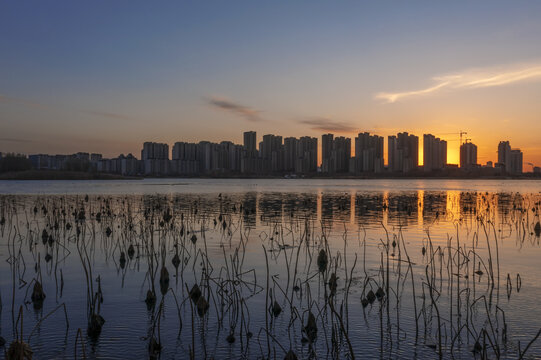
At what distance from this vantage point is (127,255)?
15203mm

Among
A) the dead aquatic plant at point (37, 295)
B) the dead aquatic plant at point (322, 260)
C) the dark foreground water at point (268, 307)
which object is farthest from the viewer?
the dead aquatic plant at point (322, 260)

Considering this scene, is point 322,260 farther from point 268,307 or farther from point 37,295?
point 37,295

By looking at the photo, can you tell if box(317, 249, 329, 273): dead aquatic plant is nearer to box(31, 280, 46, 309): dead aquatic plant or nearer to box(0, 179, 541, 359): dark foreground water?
box(0, 179, 541, 359): dark foreground water

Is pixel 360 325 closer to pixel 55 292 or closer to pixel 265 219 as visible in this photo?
pixel 55 292

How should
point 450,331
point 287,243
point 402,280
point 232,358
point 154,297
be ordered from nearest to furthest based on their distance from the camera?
point 232,358, point 450,331, point 154,297, point 402,280, point 287,243

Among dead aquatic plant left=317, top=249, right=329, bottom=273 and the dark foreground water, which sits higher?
dead aquatic plant left=317, top=249, right=329, bottom=273

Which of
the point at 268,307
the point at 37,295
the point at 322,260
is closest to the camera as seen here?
the point at 268,307

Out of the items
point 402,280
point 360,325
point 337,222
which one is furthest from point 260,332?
point 337,222

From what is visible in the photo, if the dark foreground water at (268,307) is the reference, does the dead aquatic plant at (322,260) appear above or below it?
above

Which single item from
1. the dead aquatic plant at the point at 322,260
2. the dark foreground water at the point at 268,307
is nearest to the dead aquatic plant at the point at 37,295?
the dark foreground water at the point at 268,307

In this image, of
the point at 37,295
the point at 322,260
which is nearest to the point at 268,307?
the point at 322,260

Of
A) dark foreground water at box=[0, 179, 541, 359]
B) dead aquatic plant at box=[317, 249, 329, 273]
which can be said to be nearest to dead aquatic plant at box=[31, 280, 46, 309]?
dark foreground water at box=[0, 179, 541, 359]

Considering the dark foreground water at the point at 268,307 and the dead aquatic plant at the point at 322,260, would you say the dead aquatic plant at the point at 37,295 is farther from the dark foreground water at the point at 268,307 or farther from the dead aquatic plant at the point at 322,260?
the dead aquatic plant at the point at 322,260

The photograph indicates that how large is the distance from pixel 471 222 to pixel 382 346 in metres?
21.8
